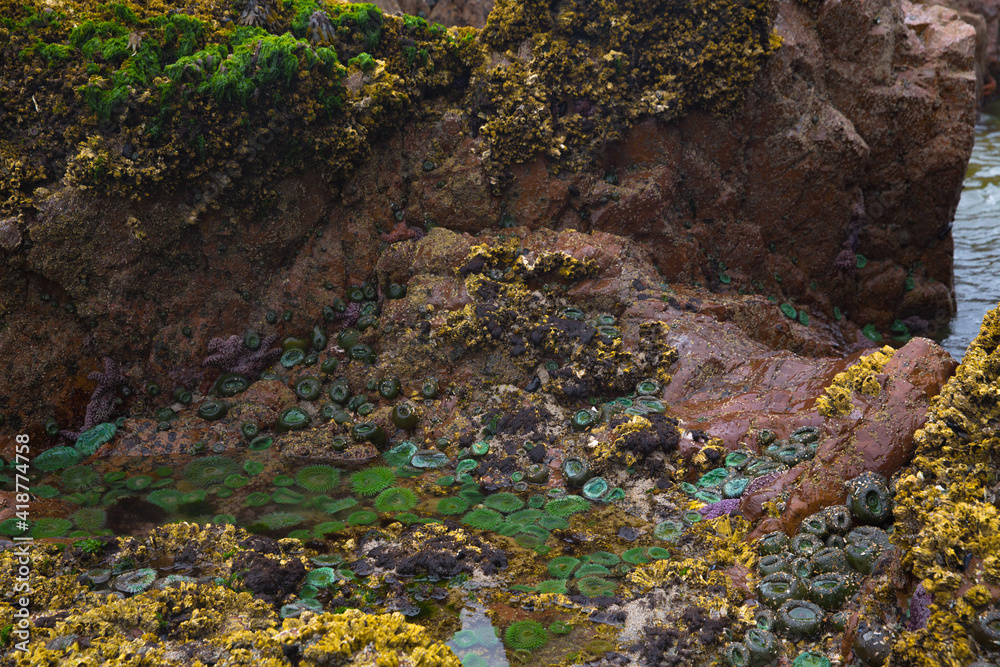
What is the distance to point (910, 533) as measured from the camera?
171 inches

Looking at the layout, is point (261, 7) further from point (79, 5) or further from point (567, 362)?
point (567, 362)

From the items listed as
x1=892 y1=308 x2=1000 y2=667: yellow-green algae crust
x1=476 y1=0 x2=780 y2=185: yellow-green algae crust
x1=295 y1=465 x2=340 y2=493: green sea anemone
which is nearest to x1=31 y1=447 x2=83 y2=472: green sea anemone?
x1=295 y1=465 x2=340 y2=493: green sea anemone

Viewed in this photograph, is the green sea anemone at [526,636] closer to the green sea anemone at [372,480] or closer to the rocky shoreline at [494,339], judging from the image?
the rocky shoreline at [494,339]

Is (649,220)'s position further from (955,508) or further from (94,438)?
(94,438)

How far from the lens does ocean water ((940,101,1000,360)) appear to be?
12141mm

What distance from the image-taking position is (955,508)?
13.5 feet

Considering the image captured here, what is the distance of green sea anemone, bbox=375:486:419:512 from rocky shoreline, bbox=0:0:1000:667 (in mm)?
40

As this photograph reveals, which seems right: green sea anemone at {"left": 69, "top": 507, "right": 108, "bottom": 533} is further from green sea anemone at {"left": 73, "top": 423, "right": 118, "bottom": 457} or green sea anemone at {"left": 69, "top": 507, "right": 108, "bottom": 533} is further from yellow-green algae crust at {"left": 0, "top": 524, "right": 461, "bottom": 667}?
green sea anemone at {"left": 73, "top": 423, "right": 118, "bottom": 457}

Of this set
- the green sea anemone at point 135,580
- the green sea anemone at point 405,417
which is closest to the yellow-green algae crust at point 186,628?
the green sea anemone at point 135,580

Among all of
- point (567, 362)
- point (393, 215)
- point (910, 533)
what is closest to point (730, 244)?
point (567, 362)

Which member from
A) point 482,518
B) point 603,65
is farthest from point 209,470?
point 603,65

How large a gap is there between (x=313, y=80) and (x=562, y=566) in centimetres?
645

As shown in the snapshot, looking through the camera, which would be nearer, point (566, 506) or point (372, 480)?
point (566, 506)

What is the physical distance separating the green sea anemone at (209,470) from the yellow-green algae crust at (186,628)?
1.51m
